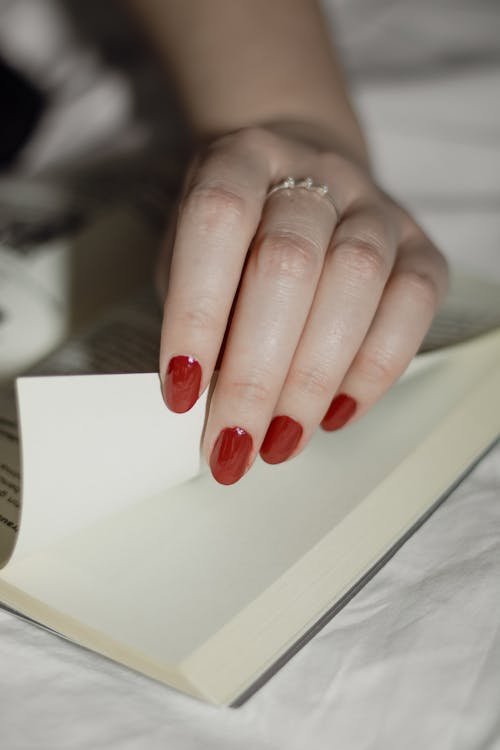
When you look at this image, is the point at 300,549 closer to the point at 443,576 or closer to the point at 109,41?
the point at 443,576

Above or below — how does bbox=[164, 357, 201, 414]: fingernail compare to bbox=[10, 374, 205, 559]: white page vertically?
above

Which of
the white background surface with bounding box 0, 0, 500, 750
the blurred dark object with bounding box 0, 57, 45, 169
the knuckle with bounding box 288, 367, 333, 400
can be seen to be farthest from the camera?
the blurred dark object with bounding box 0, 57, 45, 169

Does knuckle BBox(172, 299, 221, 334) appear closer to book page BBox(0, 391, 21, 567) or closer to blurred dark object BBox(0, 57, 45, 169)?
book page BBox(0, 391, 21, 567)

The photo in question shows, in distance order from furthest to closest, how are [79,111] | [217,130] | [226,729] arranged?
1. [79,111]
2. [217,130]
3. [226,729]

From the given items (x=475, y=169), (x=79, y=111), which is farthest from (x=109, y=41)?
(x=475, y=169)

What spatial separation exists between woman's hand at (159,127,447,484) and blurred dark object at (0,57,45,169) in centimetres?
49

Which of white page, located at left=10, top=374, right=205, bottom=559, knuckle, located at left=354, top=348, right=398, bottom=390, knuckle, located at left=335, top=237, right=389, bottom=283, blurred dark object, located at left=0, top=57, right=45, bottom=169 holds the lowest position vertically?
white page, located at left=10, top=374, right=205, bottom=559

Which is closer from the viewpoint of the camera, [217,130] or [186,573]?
[186,573]

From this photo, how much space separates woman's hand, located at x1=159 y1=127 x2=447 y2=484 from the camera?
0.41 metres

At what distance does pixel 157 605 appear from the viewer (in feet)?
1.16

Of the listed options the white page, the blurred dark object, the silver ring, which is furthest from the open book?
the blurred dark object

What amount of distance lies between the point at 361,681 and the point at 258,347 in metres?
0.16

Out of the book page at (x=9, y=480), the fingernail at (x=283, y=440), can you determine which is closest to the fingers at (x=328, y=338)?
the fingernail at (x=283, y=440)

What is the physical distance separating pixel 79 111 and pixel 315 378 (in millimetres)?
611
